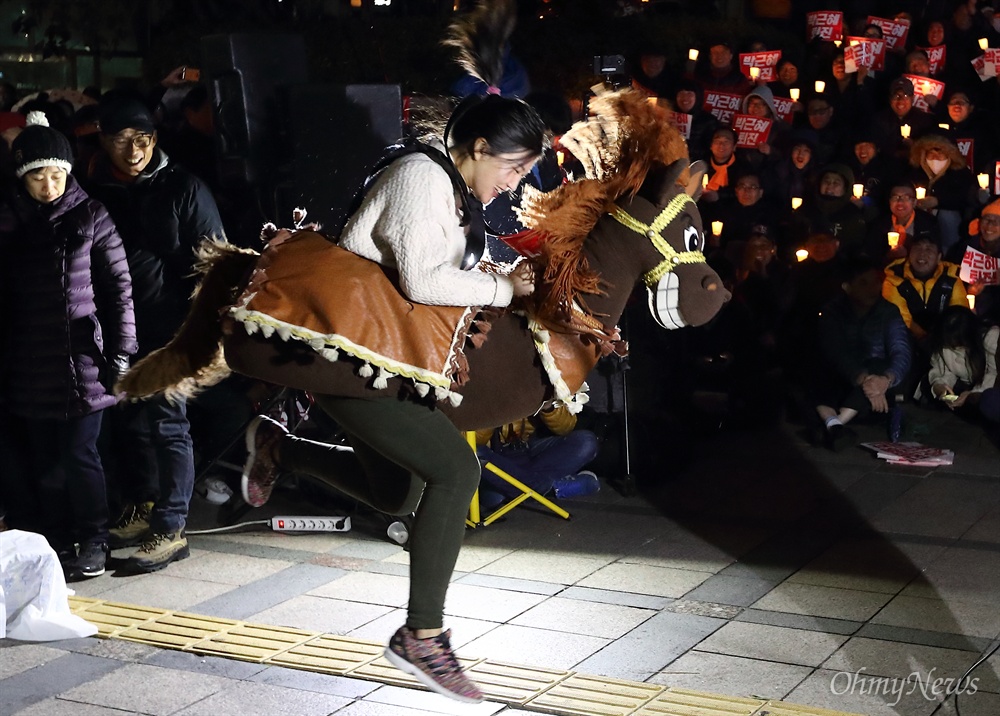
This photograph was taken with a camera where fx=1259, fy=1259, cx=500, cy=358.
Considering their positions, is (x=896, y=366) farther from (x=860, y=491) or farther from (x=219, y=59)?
(x=219, y=59)

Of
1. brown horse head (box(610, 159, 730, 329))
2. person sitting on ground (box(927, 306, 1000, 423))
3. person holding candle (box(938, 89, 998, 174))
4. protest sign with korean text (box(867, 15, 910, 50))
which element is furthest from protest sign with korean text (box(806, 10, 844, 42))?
brown horse head (box(610, 159, 730, 329))

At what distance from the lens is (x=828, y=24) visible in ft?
35.8

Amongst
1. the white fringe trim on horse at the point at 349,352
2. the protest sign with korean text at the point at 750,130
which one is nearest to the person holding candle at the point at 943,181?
the protest sign with korean text at the point at 750,130

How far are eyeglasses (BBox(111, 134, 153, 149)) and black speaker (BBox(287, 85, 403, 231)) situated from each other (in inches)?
41.9

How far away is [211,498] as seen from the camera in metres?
6.59

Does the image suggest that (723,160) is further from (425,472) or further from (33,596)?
→ (425,472)

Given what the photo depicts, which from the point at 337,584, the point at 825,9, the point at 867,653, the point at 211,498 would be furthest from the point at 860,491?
the point at 825,9

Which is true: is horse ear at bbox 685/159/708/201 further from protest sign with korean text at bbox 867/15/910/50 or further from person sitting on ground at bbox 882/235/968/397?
protest sign with korean text at bbox 867/15/910/50

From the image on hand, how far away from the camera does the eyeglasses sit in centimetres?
554

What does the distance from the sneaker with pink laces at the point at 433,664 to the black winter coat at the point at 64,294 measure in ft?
8.20

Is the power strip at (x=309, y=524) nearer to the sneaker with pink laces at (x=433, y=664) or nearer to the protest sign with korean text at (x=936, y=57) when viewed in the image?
the sneaker with pink laces at (x=433, y=664)

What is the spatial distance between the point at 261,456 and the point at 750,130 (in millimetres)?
6578

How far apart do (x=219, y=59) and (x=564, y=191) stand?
3.83 metres

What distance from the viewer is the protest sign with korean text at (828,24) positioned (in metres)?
10.9
